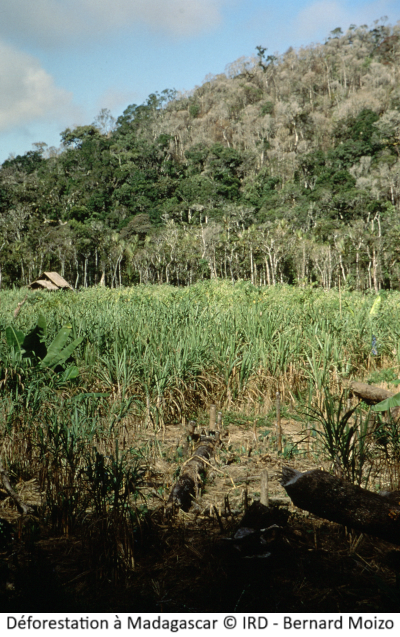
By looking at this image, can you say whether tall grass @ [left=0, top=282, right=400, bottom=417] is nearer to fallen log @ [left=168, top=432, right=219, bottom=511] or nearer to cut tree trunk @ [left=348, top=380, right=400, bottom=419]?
cut tree trunk @ [left=348, top=380, right=400, bottom=419]

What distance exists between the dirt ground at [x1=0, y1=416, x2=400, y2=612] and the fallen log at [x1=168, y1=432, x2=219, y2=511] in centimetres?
6

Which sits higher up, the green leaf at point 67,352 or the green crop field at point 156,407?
the green leaf at point 67,352

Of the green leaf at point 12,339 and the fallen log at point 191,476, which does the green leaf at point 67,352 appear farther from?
the fallen log at point 191,476

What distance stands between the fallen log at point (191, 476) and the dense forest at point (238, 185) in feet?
73.7

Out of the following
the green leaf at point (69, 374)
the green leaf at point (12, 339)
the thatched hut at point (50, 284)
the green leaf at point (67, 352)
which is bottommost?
the green leaf at point (69, 374)

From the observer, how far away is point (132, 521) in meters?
2.55

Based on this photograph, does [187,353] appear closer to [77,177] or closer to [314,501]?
[314,501]

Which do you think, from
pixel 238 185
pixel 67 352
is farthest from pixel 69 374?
pixel 238 185

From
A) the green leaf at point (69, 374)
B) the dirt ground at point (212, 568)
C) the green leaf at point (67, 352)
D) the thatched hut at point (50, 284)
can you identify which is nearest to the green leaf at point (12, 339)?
the green leaf at point (67, 352)

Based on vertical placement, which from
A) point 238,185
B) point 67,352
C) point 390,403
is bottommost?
point 390,403
